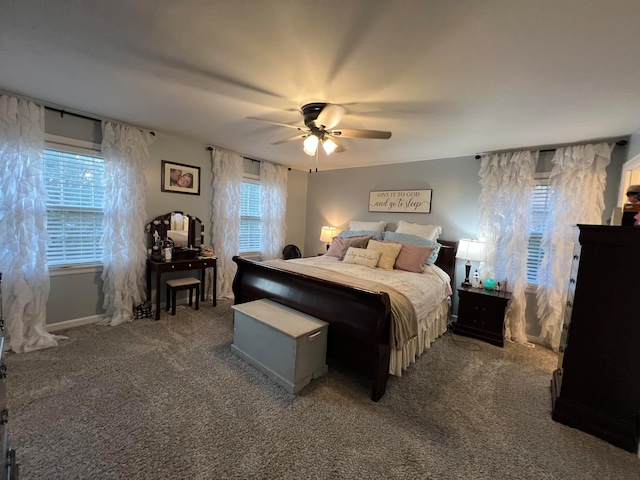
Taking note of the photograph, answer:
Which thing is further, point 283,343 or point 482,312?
point 482,312

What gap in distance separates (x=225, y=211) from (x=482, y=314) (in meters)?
3.79

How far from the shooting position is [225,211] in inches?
165

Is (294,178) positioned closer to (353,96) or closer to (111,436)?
(353,96)

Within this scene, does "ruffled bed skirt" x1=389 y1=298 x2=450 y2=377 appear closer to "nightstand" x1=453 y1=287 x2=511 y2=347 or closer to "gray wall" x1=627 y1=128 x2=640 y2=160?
"nightstand" x1=453 y1=287 x2=511 y2=347

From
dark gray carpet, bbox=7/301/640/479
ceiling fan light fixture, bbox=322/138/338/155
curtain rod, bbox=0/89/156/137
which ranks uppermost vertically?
curtain rod, bbox=0/89/156/137

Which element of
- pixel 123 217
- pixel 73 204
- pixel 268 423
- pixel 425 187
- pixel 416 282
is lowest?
pixel 268 423

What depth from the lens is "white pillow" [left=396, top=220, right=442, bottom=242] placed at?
3.80 meters

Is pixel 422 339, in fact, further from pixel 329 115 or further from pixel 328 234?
pixel 328 234

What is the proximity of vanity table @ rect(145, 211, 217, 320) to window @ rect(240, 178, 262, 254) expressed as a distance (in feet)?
2.61

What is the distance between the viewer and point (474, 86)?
1.91m

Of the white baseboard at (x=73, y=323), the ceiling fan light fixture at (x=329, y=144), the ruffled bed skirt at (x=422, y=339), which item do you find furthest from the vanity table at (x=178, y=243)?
the ruffled bed skirt at (x=422, y=339)

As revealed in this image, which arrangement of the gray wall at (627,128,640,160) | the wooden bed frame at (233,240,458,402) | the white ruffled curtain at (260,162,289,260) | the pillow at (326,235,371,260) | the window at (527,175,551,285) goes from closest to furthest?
1. the wooden bed frame at (233,240,458,402)
2. the gray wall at (627,128,640,160)
3. the window at (527,175,551,285)
4. the pillow at (326,235,371,260)
5. the white ruffled curtain at (260,162,289,260)

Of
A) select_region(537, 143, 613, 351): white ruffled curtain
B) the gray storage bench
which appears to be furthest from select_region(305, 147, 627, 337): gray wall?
the gray storage bench

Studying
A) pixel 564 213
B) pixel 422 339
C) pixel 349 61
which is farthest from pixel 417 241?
pixel 349 61
